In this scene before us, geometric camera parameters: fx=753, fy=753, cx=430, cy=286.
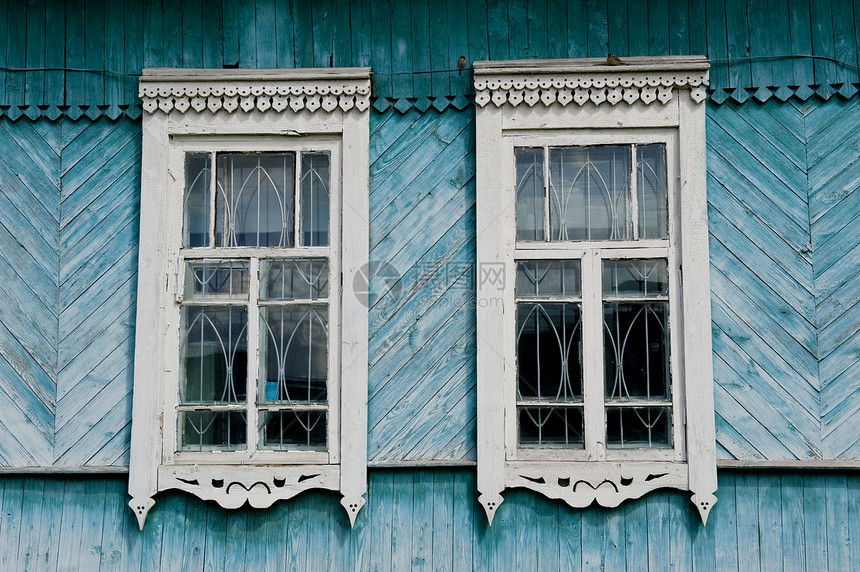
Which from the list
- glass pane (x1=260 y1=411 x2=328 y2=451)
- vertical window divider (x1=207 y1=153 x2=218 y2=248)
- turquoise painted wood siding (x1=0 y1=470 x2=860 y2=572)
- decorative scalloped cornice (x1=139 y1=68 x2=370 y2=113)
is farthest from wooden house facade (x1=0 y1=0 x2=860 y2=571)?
vertical window divider (x1=207 y1=153 x2=218 y2=248)

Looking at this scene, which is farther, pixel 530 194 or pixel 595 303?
pixel 530 194

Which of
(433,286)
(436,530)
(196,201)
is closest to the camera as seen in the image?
(436,530)

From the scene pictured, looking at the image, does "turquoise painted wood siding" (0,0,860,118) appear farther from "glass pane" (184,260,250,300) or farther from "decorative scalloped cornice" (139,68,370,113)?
"glass pane" (184,260,250,300)

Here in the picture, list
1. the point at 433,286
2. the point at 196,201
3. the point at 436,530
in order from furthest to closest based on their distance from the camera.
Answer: the point at 196,201 < the point at 433,286 < the point at 436,530

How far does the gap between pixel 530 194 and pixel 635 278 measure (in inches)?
24.1

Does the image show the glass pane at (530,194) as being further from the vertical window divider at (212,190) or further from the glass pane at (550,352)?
the vertical window divider at (212,190)

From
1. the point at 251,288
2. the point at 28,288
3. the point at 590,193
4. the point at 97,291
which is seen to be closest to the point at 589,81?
the point at 590,193

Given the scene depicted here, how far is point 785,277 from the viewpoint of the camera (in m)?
3.37

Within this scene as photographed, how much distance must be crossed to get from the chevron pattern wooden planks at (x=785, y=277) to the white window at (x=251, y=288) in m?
1.63

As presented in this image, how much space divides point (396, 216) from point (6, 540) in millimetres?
2293

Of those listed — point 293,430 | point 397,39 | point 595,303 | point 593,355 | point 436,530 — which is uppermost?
point 397,39

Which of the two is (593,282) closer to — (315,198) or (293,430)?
(315,198)

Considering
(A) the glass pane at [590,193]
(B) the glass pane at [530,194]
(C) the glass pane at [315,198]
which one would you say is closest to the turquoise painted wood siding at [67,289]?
(C) the glass pane at [315,198]

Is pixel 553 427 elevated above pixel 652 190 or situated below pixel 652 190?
below
